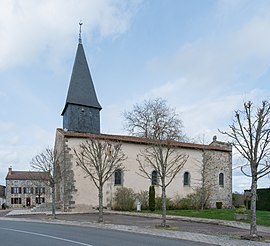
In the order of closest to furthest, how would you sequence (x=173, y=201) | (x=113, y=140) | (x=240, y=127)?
(x=240, y=127) < (x=113, y=140) < (x=173, y=201)

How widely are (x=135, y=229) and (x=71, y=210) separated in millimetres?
13724

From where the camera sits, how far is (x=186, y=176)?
34.8m

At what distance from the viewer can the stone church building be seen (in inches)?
1156

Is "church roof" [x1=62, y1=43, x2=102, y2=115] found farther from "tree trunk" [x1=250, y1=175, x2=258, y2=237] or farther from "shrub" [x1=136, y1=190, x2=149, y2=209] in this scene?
"tree trunk" [x1=250, y1=175, x2=258, y2=237]

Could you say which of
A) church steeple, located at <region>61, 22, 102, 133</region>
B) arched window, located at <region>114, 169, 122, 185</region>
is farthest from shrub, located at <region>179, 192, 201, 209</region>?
church steeple, located at <region>61, 22, 102, 133</region>

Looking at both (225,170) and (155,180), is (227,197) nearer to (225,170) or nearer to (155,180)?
(225,170)

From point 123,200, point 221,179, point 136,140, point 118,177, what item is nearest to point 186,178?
point 221,179

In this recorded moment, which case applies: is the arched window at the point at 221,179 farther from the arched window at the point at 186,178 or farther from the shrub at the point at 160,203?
the shrub at the point at 160,203

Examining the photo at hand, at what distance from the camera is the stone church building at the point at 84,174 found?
29.4 metres

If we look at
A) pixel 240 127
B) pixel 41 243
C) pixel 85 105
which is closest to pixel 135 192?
pixel 85 105

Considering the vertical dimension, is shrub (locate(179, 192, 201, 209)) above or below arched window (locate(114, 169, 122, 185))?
below

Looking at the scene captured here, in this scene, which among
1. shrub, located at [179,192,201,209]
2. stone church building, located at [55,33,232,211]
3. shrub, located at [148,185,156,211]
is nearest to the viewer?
shrub, located at [148,185,156,211]

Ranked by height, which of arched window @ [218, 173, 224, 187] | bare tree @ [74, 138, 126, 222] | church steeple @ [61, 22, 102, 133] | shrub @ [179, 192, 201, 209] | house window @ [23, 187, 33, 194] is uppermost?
church steeple @ [61, 22, 102, 133]

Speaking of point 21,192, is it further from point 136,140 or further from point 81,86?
point 136,140
